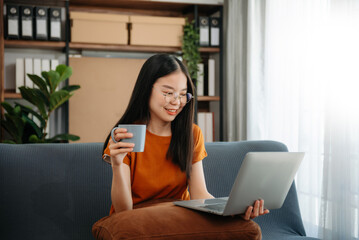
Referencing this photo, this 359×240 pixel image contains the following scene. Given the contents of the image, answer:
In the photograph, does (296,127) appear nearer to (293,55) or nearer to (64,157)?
(293,55)

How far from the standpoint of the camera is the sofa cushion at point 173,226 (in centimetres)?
111

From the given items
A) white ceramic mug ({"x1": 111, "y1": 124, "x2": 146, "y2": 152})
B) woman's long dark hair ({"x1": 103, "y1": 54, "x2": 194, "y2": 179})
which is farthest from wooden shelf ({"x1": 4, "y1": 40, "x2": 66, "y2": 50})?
white ceramic mug ({"x1": 111, "y1": 124, "x2": 146, "y2": 152})

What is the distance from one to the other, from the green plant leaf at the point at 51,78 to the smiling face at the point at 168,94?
71.8 inches

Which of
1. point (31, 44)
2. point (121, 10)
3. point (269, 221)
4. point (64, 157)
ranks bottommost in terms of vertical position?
point (269, 221)

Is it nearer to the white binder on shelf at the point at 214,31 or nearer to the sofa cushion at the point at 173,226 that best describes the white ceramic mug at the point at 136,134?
the sofa cushion at the point at 173,226

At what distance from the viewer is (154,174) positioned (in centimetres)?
146

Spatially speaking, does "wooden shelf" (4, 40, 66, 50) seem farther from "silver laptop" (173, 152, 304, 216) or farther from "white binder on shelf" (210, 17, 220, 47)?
"silver laptop" (173, 152, 304, 216)

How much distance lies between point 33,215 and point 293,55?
74.8 inches

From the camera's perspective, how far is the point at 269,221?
1.78m

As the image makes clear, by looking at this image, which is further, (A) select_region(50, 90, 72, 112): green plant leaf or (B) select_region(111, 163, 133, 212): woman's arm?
(A) select_region(50, 90, 72, 112): green plant leaf

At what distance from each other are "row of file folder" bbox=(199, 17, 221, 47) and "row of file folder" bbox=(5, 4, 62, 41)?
1.19 meters

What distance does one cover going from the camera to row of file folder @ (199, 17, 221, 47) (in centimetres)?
359

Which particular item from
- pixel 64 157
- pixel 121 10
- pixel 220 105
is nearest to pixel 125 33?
pixel 121 10

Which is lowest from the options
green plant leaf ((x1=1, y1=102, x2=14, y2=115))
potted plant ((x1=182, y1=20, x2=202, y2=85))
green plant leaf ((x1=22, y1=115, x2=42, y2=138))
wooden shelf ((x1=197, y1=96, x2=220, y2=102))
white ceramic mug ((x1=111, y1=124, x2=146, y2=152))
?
green plant leaf ((x1=22, y1=115, x2=42, y2=138))
